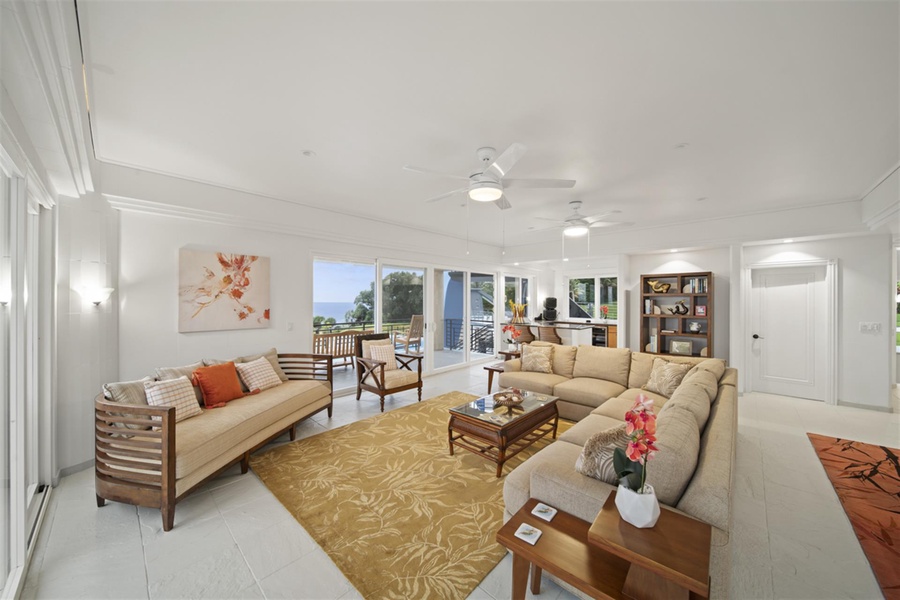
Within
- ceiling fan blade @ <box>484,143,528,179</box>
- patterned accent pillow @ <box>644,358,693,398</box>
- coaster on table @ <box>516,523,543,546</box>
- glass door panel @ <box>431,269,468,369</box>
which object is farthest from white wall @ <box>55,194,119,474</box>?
patterned accent pillow @ <box>644,358,693,398</box>

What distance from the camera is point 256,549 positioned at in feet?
6.82

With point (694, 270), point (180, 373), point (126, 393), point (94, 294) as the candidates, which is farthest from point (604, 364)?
point (94, 294)

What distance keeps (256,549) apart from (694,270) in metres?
6.67

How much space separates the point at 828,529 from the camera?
230cm

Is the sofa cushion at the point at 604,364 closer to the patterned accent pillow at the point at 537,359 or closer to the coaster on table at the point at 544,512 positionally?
the patterned accent pillow at the point at 537,359

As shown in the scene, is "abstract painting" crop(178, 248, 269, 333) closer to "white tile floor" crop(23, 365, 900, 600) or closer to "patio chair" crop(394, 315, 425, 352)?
"white tile floor" crop(23, 365, 900, 600)

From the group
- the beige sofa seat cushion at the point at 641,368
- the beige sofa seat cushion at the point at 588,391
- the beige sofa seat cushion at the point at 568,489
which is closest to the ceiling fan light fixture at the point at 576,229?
the beige sofa seat cushion at the point at 641,368

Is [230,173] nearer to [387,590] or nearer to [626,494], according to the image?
[387,590]

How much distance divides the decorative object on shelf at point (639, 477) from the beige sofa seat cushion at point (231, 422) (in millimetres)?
2675

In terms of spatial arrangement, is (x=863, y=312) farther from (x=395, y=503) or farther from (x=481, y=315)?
(x=395, y=503)

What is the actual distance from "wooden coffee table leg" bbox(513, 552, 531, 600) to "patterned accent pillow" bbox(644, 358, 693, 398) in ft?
9.56

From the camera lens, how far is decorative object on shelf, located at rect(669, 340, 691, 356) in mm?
5527

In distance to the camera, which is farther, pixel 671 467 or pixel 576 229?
pixel 576 229

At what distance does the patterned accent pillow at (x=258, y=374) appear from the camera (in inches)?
144
